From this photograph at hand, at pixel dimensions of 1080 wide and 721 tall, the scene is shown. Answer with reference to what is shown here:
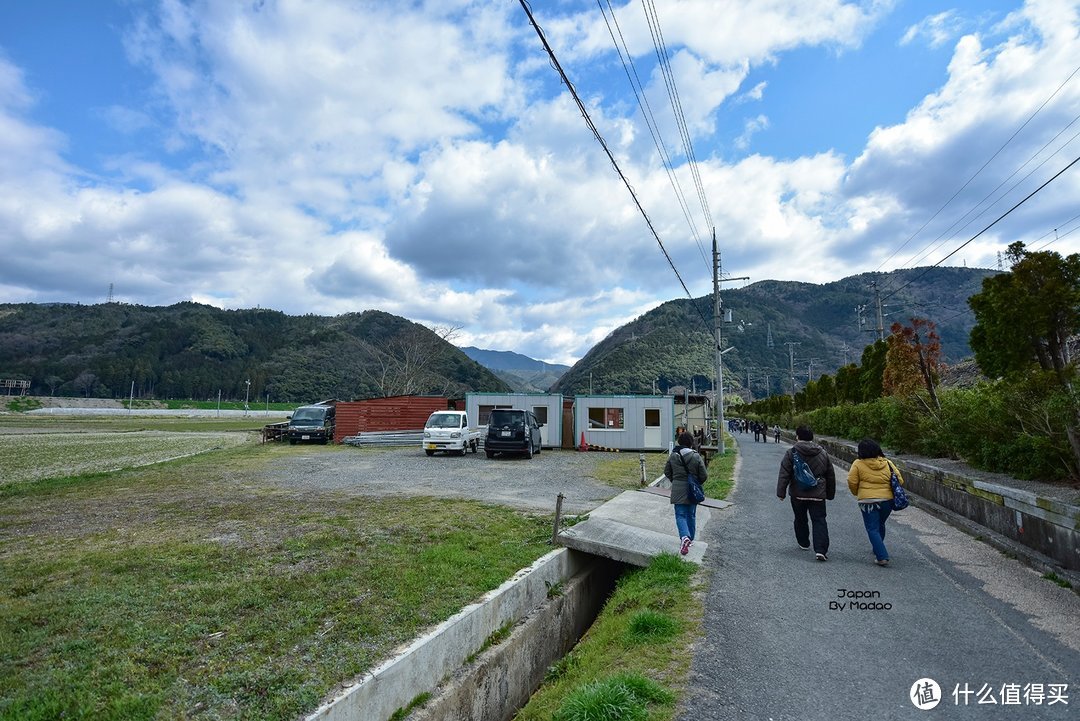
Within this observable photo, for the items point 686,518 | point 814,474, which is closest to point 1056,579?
point 814,474

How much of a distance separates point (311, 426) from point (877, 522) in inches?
1103

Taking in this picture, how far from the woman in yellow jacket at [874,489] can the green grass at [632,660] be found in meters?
2.31

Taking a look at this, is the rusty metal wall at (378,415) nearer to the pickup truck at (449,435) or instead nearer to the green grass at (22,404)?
the pickup truck at (449,435)

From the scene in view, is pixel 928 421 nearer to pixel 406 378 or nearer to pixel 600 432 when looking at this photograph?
pixel 600 432

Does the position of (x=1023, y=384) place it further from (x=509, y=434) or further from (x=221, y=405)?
(x=221, y=405)

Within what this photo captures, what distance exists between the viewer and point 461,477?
622 inches

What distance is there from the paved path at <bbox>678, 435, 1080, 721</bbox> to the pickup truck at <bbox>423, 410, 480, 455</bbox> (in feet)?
52.3

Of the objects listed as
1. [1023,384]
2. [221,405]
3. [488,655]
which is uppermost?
[1023,384]

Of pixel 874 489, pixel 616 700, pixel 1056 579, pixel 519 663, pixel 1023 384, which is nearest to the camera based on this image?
pixel 616 700

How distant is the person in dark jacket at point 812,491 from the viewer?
7086 mm

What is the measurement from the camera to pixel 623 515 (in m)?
9.95

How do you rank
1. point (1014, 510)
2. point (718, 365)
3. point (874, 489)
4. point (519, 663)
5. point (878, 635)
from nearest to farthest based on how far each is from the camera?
1. point (878, 635)
2. point (519, 663)
3. point (874, 489)
4. point (1014, 510)
5. point (718, 365)

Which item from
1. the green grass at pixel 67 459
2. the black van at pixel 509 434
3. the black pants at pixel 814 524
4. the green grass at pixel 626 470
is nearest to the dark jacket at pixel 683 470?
the black pants at pixel 814 524

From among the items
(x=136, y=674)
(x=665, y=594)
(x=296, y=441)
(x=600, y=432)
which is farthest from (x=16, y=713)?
(x=296, y=441)
